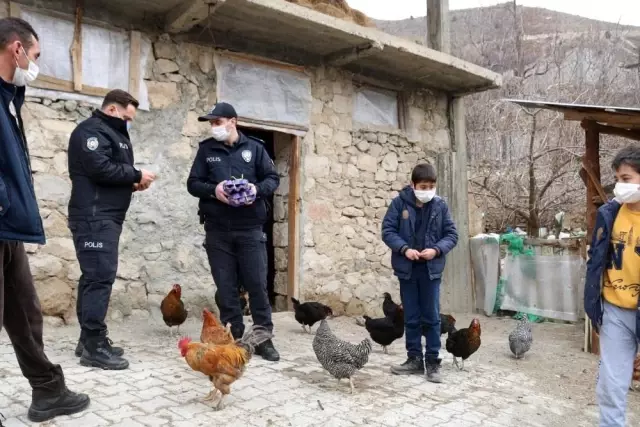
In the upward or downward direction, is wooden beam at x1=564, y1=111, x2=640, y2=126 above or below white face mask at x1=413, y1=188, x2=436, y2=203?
above

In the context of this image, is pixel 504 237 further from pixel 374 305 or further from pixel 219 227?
pixel 219 227

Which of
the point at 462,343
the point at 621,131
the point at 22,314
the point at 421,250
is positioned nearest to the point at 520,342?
the point at 462,343

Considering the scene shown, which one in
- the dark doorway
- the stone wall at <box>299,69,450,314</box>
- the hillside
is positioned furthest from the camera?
the hillside

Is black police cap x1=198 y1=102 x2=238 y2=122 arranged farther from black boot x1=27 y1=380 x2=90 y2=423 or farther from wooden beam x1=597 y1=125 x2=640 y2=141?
wooden beam x1=597 y1=125 x2=640 y2=141

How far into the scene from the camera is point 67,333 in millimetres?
5246

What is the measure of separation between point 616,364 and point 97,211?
3.50 m

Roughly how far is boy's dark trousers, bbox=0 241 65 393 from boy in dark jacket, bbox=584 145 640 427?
3.06 metres

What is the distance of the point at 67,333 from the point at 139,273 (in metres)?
0.98

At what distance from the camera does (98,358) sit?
13.5 ft

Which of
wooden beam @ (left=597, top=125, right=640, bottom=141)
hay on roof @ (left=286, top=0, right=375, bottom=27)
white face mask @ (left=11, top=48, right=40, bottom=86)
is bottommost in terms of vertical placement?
white face mask @ (left=11, top=48, right=40, bottom=86)

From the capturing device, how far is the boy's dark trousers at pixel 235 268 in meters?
4.66

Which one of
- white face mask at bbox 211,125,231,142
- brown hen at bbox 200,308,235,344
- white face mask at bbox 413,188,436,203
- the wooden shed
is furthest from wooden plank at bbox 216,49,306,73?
brown hen at bbox 200,308,235,344

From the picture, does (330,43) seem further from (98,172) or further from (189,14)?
(98,172)

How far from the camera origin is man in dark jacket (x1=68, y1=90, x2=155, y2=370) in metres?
4.04
